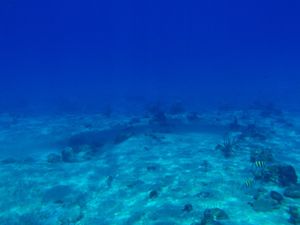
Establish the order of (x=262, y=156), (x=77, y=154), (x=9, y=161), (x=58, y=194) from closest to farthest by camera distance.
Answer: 1. (x=58, y=194)
2. (x=262, y=156)
3. (x=9, y=161)
4. (x=77, y=154)

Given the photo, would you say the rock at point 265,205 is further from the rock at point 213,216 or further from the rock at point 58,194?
the rock at point 58,194

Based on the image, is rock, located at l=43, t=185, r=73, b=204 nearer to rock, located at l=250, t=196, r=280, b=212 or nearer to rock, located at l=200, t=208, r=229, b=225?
rock, located at l=200, t=208, r=229, b=225

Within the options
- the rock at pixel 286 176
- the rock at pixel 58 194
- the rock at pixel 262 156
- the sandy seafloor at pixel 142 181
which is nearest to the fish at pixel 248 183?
the sandy seafloor at pixel 142 181

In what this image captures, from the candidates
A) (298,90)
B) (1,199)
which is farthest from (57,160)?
(298,90)

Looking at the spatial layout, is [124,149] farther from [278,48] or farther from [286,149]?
[278,48]

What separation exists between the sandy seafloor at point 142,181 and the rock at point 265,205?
0.16m

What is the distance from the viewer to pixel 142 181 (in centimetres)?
1819

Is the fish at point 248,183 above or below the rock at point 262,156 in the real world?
below

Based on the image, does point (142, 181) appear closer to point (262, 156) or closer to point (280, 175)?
point (280, 175)

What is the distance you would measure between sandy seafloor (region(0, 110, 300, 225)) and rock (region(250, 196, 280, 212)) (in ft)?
0.54

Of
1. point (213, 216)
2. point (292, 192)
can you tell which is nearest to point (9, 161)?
point (213, 216)

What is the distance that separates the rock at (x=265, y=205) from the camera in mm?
14279

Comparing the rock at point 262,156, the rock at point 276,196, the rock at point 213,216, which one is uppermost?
the rock at point 262,156

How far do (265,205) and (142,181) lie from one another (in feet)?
21.2
